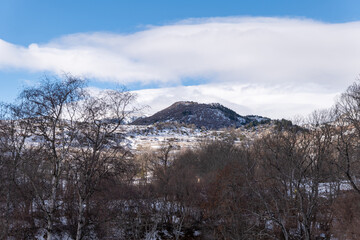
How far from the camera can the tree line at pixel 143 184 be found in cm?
1992

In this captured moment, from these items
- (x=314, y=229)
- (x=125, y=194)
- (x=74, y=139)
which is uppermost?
(x=74, y=139)

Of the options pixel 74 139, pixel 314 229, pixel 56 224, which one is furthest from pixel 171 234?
pixel 74 139

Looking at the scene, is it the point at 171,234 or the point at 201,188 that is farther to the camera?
the point at 201,188

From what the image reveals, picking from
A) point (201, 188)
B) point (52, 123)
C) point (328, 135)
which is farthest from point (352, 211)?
point (52, 123)

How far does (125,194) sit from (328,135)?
24755mm

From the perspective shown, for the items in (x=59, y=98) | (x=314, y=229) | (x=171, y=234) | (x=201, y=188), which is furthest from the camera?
(x=201, y=188)

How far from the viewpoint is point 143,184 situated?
46.1 metres

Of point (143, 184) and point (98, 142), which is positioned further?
point (143, 184)

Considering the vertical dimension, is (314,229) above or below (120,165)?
below

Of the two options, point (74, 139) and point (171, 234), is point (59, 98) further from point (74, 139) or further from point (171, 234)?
point (171, 234)

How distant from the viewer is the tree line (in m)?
19.9

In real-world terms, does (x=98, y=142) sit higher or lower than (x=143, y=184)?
higher

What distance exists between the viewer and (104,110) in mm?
20578

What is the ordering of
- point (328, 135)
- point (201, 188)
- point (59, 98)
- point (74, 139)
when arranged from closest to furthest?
point (59, 98) < point (74, 139) < point (328, 135) < point (201, 188)
